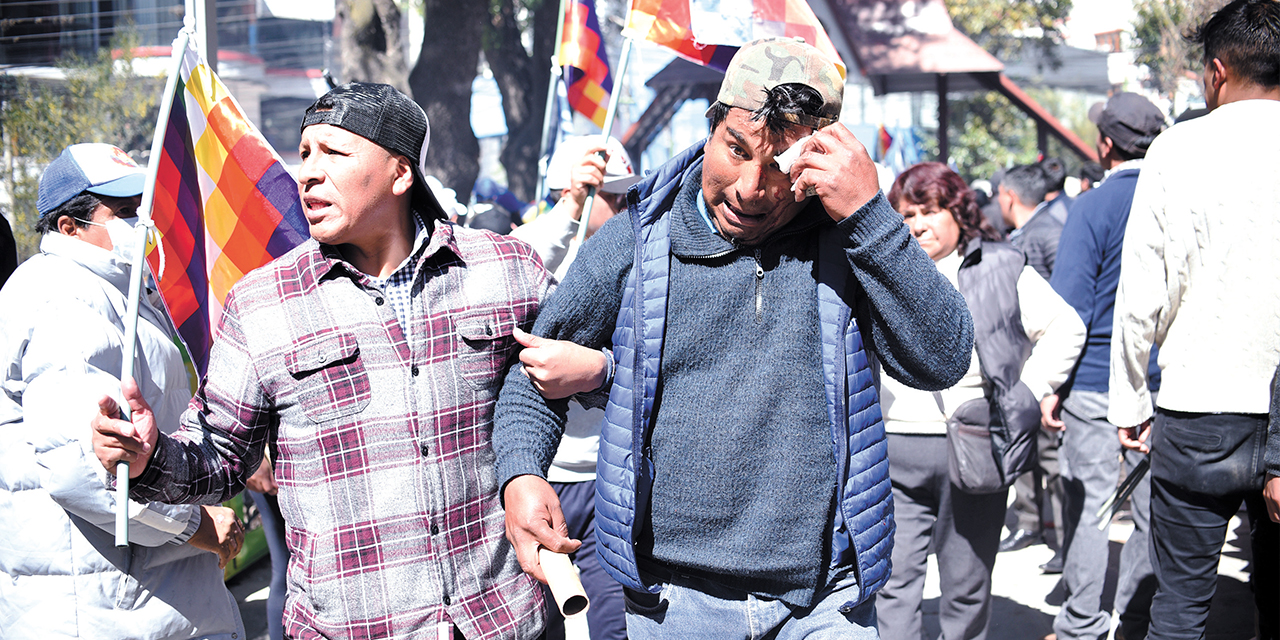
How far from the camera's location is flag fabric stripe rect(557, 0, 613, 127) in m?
5.23

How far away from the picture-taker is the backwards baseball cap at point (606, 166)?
3817 millimetres

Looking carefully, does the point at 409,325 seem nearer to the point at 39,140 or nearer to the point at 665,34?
the point at 665,34

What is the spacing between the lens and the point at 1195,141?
117 inches

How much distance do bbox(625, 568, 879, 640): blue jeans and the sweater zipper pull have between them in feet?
1.83

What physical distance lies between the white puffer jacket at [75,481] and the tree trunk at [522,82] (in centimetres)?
1251

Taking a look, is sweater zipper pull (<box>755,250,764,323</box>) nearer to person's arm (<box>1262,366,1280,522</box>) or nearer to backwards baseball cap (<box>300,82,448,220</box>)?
backwards baseball cap (<box>300,82,448,220</box>)

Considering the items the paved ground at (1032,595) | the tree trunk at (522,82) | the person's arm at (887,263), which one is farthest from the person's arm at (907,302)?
the tree trunk at (522,82)

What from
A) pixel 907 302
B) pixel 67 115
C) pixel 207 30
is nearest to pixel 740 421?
pixel 907 302

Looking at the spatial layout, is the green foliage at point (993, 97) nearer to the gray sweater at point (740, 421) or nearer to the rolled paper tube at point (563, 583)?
the gray sweater at point (740, 421)

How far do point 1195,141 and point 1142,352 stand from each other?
2.14 ft

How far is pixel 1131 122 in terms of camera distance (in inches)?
179

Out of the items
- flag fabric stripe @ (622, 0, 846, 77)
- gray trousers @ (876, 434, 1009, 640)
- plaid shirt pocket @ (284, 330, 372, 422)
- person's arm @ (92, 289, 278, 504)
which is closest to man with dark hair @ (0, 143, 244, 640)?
person's arm @ (92, 289, 278, 504)

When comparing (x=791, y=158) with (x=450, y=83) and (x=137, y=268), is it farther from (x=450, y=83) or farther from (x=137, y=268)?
(x=450, y=83)

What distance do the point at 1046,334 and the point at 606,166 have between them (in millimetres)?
1732
